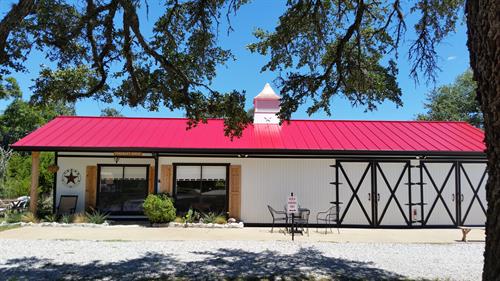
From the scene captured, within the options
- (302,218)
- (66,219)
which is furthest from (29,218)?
(302,218)

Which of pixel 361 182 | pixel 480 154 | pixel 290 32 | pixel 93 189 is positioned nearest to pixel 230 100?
pixel 290 32

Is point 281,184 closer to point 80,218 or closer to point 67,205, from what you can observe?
point 80,218

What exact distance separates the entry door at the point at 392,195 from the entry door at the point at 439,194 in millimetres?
656

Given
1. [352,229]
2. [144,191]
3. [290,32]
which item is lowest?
[352,229]

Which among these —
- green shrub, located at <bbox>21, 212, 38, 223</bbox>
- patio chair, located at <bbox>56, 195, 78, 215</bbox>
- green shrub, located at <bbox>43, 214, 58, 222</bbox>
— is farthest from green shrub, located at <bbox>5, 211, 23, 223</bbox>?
patio chair, located at <bbox>56, 195, 78, 215</bbox>

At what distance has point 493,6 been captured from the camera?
3.22m

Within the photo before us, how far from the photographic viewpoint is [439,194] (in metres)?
14.1

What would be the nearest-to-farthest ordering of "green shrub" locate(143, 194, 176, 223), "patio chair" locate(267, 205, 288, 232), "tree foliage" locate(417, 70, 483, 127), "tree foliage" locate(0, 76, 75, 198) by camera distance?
"green shrub" locate(143, 194, 176, 223) → "patio chair" locate(267, 205, 288, 232) → "tree foliage" locate(0, 76, 75, 198) → "tree foliage" locate(417, 70, 483, 127)

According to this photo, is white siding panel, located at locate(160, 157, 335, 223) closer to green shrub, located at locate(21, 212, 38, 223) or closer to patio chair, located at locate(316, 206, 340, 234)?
patio chair, located at locate(316, 206, 340, 234)

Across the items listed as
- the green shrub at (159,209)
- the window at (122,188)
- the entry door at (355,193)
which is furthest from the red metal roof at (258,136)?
the green shrub at (159,209)

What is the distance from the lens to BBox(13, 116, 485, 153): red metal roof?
1391 cm

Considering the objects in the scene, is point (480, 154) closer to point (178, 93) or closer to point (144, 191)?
point (178, 93)

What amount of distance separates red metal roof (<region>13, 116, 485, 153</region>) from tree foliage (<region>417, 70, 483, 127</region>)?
21.5 m

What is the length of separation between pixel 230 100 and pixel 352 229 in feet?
24.5
